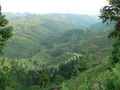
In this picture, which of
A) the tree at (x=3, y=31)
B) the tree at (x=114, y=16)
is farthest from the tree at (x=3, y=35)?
the tree at (x=114, y=16)

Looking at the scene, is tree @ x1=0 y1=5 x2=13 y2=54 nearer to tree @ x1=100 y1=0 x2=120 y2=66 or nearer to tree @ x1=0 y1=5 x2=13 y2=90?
tree @ x1=0 y1=5 x2=13 y2=90

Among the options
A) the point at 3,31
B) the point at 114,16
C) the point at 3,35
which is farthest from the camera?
the point at 114,16

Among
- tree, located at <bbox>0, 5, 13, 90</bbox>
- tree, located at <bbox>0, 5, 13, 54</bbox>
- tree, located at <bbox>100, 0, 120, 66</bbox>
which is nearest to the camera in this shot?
tree, located at <bbox>0, 5, 13, 90</bbox>

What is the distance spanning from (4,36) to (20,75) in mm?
84670

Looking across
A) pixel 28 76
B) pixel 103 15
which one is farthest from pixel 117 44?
pixel 28 76

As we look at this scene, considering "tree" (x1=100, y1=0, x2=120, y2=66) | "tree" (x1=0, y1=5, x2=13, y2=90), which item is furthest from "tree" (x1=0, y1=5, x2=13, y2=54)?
"tree" (x1=100, y1=0, x2=120, y2=66)

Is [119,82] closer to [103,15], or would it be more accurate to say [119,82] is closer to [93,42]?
[103,15]

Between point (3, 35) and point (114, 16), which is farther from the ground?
point (114, 16)

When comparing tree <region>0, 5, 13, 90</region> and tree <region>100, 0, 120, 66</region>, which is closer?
tree <region>0, 5, 13, 90</region>

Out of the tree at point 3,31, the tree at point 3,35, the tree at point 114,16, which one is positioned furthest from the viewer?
the tree at point 114,16

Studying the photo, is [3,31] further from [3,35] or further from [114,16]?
[114,16]

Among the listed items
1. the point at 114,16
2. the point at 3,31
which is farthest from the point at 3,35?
the point at 114,16

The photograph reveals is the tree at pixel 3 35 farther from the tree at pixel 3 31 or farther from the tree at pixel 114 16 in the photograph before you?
the tree at pixel 114 16

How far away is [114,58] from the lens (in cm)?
1434
